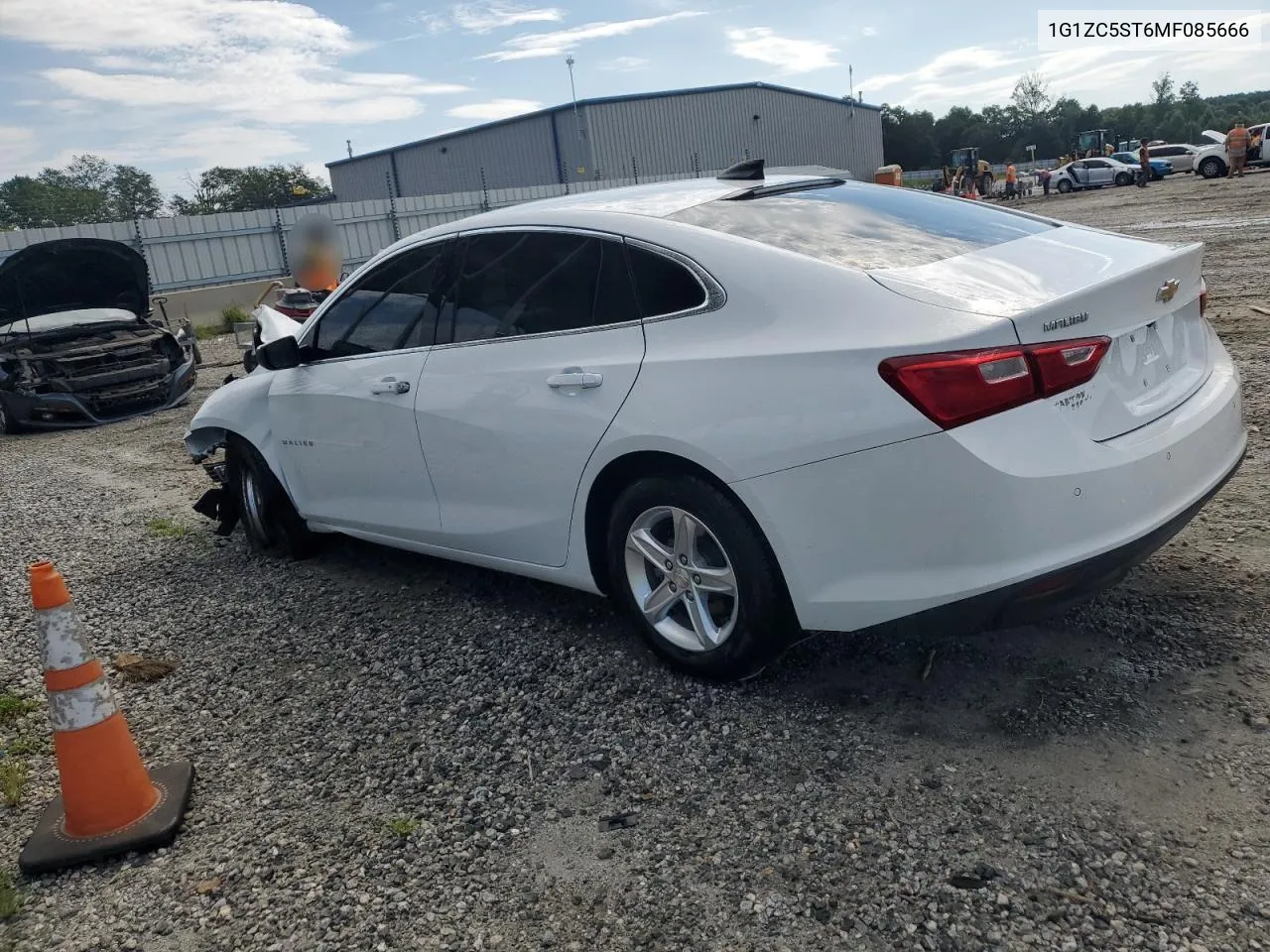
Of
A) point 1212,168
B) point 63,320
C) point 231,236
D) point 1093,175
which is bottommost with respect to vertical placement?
point 63,320

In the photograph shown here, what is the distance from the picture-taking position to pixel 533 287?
374cm

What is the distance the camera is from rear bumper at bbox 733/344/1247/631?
265cm

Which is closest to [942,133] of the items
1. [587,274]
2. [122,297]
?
[122,297]

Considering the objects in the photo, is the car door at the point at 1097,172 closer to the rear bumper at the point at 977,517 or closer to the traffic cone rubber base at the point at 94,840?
the rear bumper at the point at 977,517

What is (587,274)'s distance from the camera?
11.6 feet

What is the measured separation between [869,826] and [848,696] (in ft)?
2.33

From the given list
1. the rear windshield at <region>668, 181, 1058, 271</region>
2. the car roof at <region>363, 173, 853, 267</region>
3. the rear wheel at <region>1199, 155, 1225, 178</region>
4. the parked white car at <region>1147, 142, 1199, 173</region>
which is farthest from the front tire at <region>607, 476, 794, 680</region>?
the parked white car at <region>1147, 142, 1199, 173</region>

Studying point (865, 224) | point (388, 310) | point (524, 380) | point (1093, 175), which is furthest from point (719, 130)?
point (524, 380)

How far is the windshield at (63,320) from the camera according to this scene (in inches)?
448

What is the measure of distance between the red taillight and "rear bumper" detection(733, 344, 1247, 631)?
45 mm

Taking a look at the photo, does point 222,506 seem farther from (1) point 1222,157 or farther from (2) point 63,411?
(1) point 1222,157

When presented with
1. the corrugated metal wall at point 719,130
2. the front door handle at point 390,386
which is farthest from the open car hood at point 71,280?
the corrugated metal wall at point 719,130

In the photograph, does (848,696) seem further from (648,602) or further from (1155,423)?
(1155,423)

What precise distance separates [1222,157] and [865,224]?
4143cm
